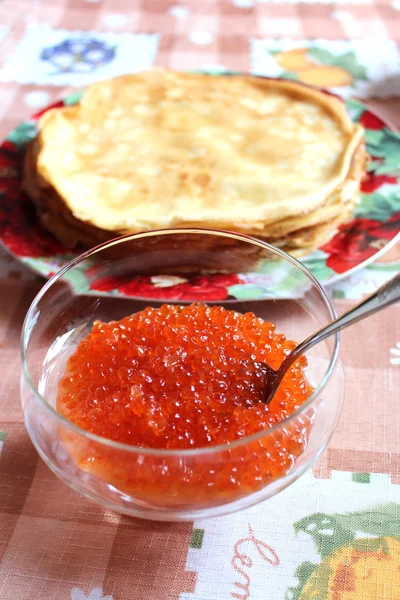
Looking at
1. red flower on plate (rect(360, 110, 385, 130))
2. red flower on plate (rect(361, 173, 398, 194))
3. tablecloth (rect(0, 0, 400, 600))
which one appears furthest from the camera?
red flower on plate (rect(360, 110, 385, 130))

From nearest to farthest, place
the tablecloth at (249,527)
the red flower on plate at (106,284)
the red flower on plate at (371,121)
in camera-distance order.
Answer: the tablecloth at (249,527)
the red flower on plate at (106,284)
the red flower on plate at (371,121)

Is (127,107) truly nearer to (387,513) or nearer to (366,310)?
(366,310)

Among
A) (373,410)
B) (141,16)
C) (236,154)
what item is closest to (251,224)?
(236,154)

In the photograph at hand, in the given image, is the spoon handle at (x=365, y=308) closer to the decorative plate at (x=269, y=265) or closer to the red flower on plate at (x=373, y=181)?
the decorative plate at (x=269, y=265)

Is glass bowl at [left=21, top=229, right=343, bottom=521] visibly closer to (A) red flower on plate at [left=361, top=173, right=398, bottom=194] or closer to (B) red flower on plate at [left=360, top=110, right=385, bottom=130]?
(A) red flower on plate at [left=361, top=173, right=398, bottom=194]

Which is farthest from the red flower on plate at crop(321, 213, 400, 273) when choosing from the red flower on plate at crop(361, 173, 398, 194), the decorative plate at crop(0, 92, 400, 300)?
the red flower on plate at crop(361, 173, 398, 194)

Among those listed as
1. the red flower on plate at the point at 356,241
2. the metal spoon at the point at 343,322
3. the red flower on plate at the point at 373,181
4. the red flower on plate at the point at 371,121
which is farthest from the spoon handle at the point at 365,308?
the red flower on plate at the point at 371,121
